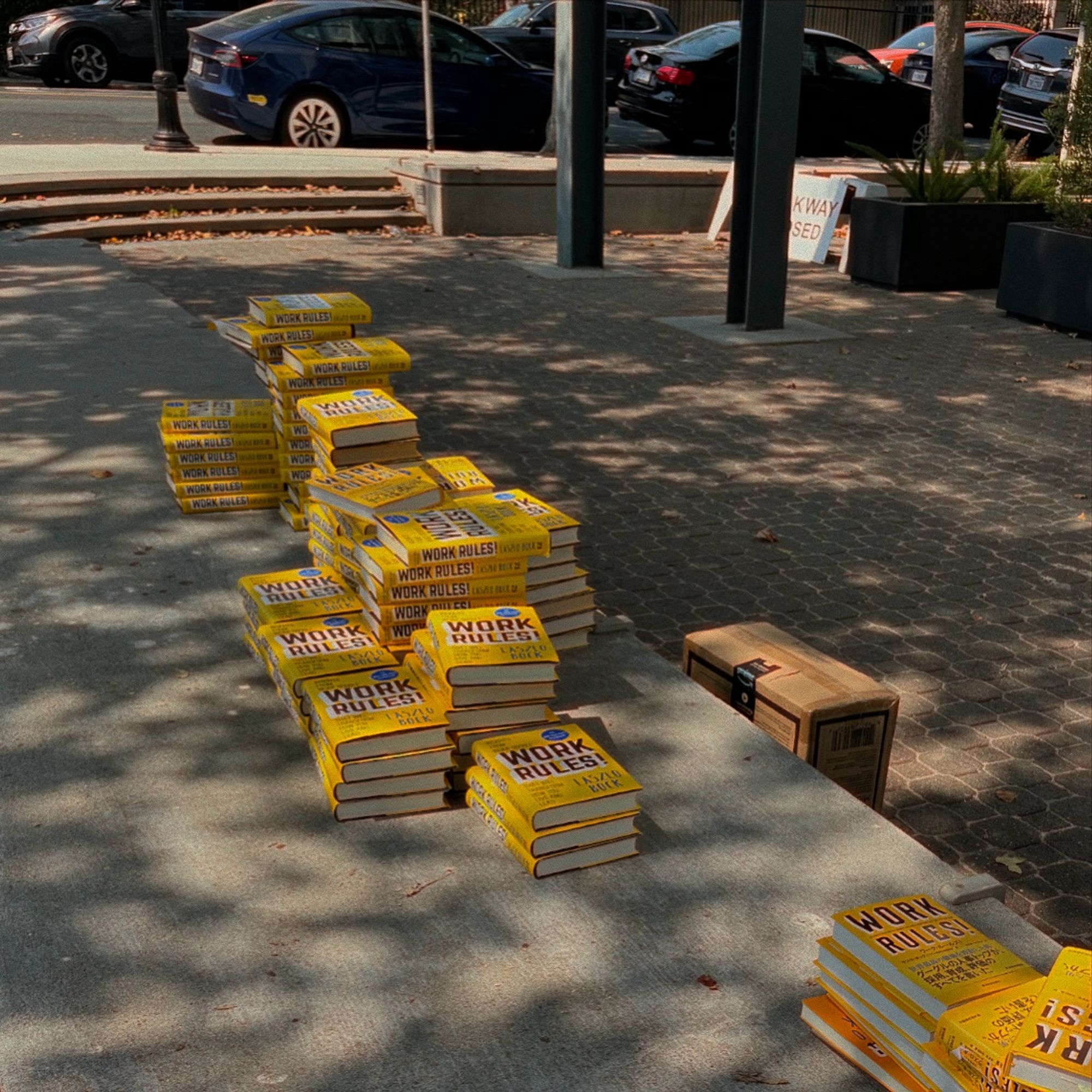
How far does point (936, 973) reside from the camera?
2.76m

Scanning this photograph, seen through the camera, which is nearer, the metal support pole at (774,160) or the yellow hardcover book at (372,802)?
the yellow hardcover book at (372,802)

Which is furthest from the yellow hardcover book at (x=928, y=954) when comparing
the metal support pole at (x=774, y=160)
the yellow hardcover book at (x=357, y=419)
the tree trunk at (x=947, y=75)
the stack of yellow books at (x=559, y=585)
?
the tree trunk at (x=947, y=75)

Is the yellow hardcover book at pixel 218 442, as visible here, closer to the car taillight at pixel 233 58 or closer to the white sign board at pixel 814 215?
the white sign board at pixel 814 215

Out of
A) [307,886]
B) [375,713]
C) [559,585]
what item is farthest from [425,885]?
[559,585]

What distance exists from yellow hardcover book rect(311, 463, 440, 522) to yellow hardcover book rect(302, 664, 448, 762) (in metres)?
0.66

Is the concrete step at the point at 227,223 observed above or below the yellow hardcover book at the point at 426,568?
below

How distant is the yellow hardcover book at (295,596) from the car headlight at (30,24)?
21350 millimetres

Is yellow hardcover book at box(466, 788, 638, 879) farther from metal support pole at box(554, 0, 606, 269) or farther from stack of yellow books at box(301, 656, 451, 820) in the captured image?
metal support pole at box(554, 0, 606, 269)

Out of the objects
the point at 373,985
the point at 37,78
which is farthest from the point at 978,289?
the point at 37,78

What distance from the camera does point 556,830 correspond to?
340 cm

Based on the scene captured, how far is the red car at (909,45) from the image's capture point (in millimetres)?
24594

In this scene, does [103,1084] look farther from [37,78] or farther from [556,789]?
[37,78]

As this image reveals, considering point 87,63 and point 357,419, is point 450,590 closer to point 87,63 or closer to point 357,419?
point 357,419

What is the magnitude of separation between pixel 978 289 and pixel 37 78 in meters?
18.0
